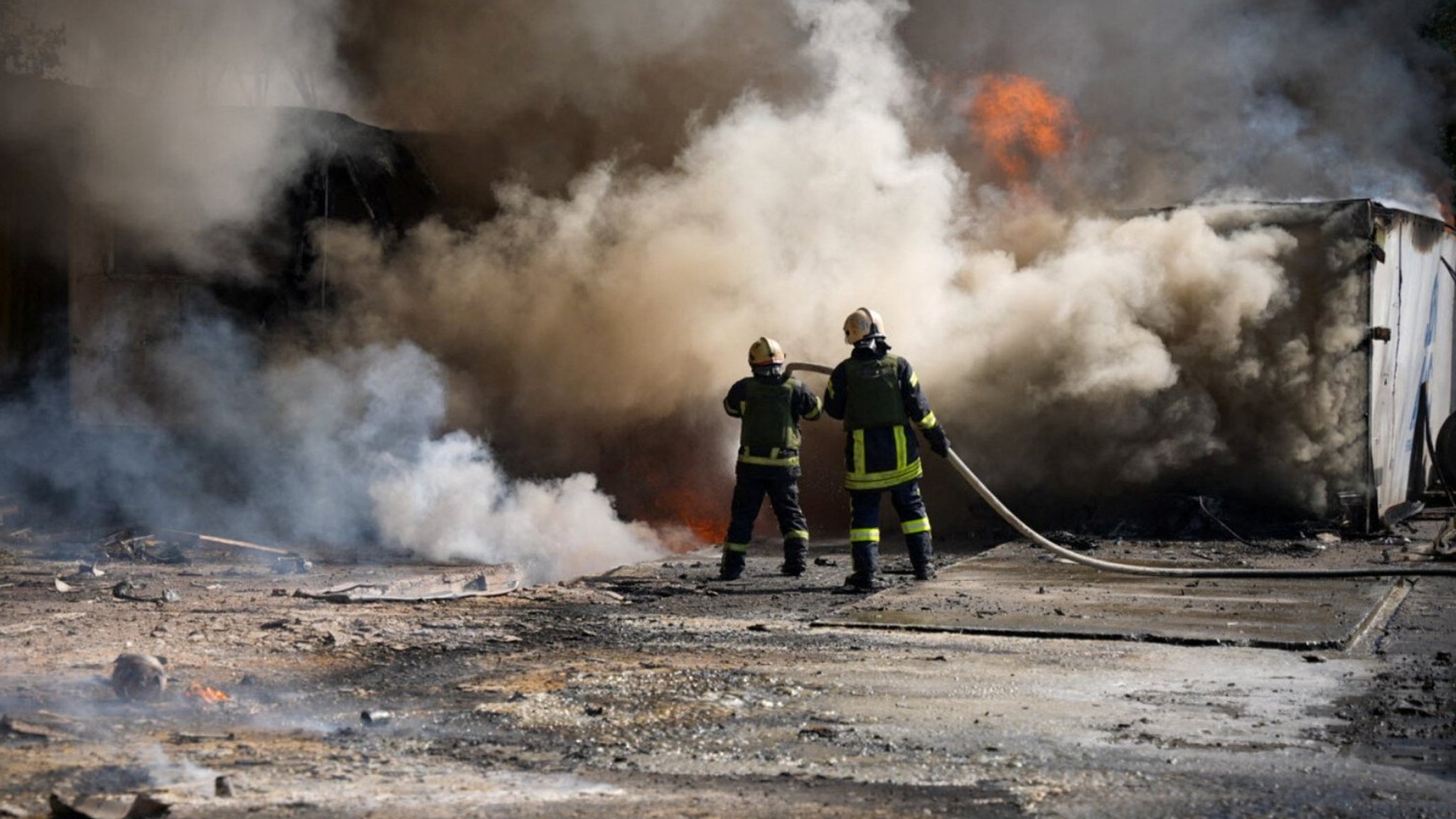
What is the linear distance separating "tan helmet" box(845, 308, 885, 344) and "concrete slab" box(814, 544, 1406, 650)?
1495mm

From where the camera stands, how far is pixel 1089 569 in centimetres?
914

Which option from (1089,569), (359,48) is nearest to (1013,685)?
(1089,569)

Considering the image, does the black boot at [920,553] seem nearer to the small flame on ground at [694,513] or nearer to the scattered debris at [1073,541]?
the scattered debris at [1073,541]

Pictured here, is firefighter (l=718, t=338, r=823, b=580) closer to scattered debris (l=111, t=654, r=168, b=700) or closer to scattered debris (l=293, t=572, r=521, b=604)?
scattered debris (l=293, t=572, r=521, b=604)

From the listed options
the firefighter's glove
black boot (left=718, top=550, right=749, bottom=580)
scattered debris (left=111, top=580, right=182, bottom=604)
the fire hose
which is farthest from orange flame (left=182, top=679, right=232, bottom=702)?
the fire hose

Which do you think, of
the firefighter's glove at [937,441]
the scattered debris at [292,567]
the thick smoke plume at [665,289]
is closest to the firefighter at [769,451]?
the firefighter's glove at [937,441]

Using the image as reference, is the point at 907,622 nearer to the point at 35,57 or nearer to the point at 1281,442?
the point at 1281,442

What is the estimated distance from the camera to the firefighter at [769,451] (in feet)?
29.1

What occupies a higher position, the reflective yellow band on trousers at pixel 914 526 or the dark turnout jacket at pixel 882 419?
the dark turnout jacket at pixel 882 419

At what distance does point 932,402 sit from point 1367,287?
3.35 metres

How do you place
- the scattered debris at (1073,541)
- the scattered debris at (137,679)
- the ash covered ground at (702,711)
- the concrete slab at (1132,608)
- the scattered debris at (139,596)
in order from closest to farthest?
the ash covered ground at (702,711)
the scattered debris at (137,679)
the concrete slab at (1132,608)
the scattered debris at (139,596)
the scattered debris at (1073,541)

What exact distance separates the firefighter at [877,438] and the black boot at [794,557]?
0.60m

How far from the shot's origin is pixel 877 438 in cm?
837

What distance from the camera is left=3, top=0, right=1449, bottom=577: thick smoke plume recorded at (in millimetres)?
10836
